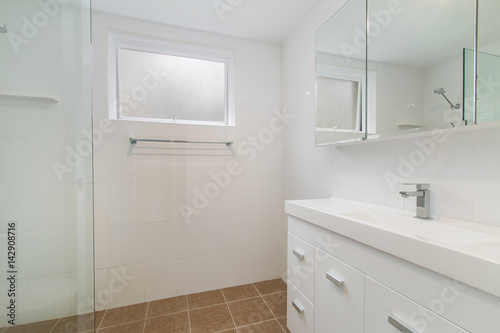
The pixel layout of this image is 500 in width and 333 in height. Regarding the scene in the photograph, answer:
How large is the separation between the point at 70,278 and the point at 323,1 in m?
2.59

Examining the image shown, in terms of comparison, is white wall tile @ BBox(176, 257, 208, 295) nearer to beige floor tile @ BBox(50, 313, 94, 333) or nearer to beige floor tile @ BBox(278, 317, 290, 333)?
beige floor tile @ BBox(50, 313, 94, 333)

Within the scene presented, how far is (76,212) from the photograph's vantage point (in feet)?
4.75

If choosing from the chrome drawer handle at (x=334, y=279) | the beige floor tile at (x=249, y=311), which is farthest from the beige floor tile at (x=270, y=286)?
the chrome drawer handle at (x=334, y=279)

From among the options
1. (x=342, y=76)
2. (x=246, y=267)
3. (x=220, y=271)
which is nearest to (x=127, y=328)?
(x=220, y=271)

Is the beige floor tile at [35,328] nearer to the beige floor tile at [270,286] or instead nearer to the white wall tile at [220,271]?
the white wall tile at [220,271]

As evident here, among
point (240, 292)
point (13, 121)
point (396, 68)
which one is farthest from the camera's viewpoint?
point (240, 292)

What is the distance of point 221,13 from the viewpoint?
5.34ft

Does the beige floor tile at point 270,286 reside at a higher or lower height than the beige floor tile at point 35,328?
lower

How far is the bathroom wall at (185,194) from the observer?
163 cm

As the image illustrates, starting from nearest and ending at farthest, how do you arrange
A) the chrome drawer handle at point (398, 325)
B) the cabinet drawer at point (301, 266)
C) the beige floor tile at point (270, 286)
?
the chrome drawer handle at point (398, 325), the cabinet drawer at point (301, 266), the beige floor tile at point (270, 286)

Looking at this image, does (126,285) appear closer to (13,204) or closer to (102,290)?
(102,290)

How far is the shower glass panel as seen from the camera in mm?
1240

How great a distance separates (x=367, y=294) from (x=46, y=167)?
1946 millimetres

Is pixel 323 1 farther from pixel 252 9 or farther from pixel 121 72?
pixel 121 72
